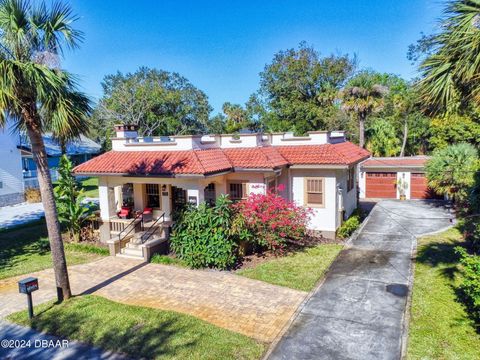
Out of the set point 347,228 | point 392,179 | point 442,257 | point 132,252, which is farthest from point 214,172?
point 392,179

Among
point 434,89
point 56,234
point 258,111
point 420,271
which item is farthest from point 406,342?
point 258,111

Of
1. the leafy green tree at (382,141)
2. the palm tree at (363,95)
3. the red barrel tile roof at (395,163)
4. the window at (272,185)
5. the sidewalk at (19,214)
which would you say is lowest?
the sidewalk at (19,214)

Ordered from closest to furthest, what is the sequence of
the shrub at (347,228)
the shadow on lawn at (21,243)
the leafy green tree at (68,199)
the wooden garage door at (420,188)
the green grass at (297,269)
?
the green grass at (297,269), the shadow on lawn at (21,243), the leafy green tree at (68,199), the shrub at (347,228), the wooden garage door at (420,188)

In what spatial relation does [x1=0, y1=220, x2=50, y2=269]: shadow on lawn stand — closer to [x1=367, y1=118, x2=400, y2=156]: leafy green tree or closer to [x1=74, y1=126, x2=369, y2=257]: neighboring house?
[x1=74, y1=126, x2=369, y2=257]: neighboring house

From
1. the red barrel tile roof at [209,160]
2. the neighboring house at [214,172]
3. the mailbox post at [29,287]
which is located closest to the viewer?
the mailbox post at [29,287]

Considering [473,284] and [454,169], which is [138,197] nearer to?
[473,284]

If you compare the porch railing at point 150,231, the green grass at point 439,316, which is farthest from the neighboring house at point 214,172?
the green grass at point 439,316

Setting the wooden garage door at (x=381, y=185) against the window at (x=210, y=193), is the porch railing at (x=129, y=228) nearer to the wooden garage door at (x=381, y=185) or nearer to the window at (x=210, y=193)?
the window at (x=210, y=193)
